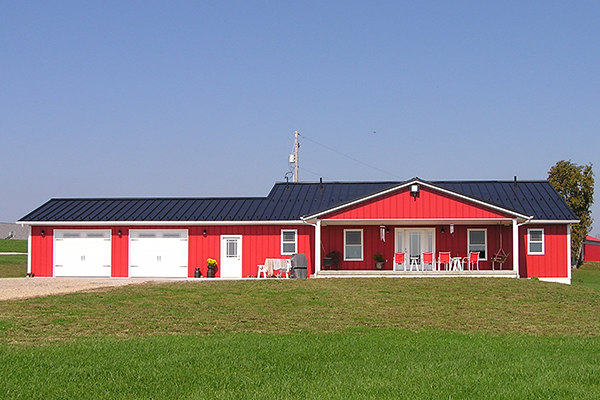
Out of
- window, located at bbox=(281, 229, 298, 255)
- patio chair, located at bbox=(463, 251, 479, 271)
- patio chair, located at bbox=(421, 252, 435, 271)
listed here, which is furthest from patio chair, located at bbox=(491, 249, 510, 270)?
window, located at bbox=(281, 229, 298, 255)

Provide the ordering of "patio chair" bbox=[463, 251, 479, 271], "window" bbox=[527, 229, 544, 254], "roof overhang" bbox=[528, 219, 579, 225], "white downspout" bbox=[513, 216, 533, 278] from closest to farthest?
"white downspout" bbox=[513, 216, 533, 278] < "patio chair" bbox=[463, 251, 479, 271] < "roof overhang" bbox=[528, 219, 579, 225] < "window" bbox=[527, 229, 544, 254]

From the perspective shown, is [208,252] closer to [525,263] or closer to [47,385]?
[525,263]

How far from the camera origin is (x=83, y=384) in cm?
817

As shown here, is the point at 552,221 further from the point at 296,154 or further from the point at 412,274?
the point at 296,154

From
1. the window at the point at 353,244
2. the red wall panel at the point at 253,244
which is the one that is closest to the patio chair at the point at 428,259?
the window at the point at 353,244

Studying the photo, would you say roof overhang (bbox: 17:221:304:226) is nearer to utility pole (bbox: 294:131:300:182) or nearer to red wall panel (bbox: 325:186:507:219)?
red wall panel (bbox: 325:186:507:219)

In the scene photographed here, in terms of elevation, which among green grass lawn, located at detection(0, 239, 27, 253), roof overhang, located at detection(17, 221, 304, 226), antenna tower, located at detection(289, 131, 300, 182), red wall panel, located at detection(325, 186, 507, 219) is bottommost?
green grass lawn, located at detection(0, 239, 27, 253)

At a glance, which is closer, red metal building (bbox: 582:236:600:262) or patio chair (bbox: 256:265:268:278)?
patio chair (bbox: 256:265:268:278)

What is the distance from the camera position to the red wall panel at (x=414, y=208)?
2464 centimetres

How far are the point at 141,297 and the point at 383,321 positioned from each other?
22.1 ft

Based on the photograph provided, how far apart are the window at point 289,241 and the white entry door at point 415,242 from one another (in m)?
3.99

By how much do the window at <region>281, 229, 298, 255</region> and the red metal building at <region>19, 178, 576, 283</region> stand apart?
0.04m

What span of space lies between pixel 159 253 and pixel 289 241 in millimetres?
5325

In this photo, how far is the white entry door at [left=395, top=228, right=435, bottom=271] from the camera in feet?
87.5
